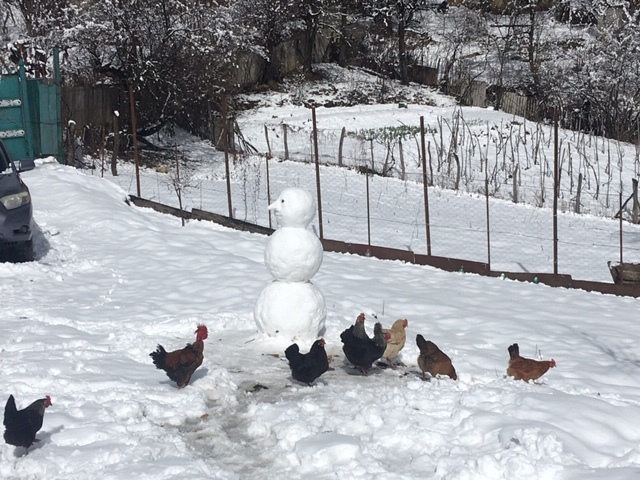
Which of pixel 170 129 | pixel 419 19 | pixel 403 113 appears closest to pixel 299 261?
pixel 170 129

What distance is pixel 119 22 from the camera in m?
21.5

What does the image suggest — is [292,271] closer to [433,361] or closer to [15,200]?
[433,361]

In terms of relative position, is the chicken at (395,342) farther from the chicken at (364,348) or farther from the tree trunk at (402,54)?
the tree trunk at (402,54)

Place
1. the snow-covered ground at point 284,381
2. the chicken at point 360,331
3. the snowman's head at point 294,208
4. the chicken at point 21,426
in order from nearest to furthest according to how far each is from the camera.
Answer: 1. the chicken at point 21,426
2. the snow-covered ground at point 284,381
3. the chicken at point 360,331
4. the snowman's head at point 294,208

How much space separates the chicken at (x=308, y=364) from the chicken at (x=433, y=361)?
81 cm

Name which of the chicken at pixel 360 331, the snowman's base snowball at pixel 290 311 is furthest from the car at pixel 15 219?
the chicken at pixel 360 331

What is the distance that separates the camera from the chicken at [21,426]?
5.00 metres

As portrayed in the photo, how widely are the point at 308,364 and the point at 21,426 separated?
2.11 metres

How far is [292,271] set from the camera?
7375 millimetres

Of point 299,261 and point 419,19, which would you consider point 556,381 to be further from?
point 419,19

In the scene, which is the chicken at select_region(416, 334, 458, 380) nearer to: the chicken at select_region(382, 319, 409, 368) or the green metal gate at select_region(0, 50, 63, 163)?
the chicken at select_region(382, 319, 409, 368)

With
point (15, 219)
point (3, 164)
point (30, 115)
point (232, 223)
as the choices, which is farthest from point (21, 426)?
point (30, 115)

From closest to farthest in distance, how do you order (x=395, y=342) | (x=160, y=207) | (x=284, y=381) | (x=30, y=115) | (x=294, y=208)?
(x=284, y=381) → (x=395, y=342) → (x=294, y=208) → (x=160, y=207) → (x=30, y=115)

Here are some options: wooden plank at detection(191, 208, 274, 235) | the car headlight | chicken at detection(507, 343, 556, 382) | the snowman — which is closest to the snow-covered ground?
chicken at detection(507, 343, 556, 382)
